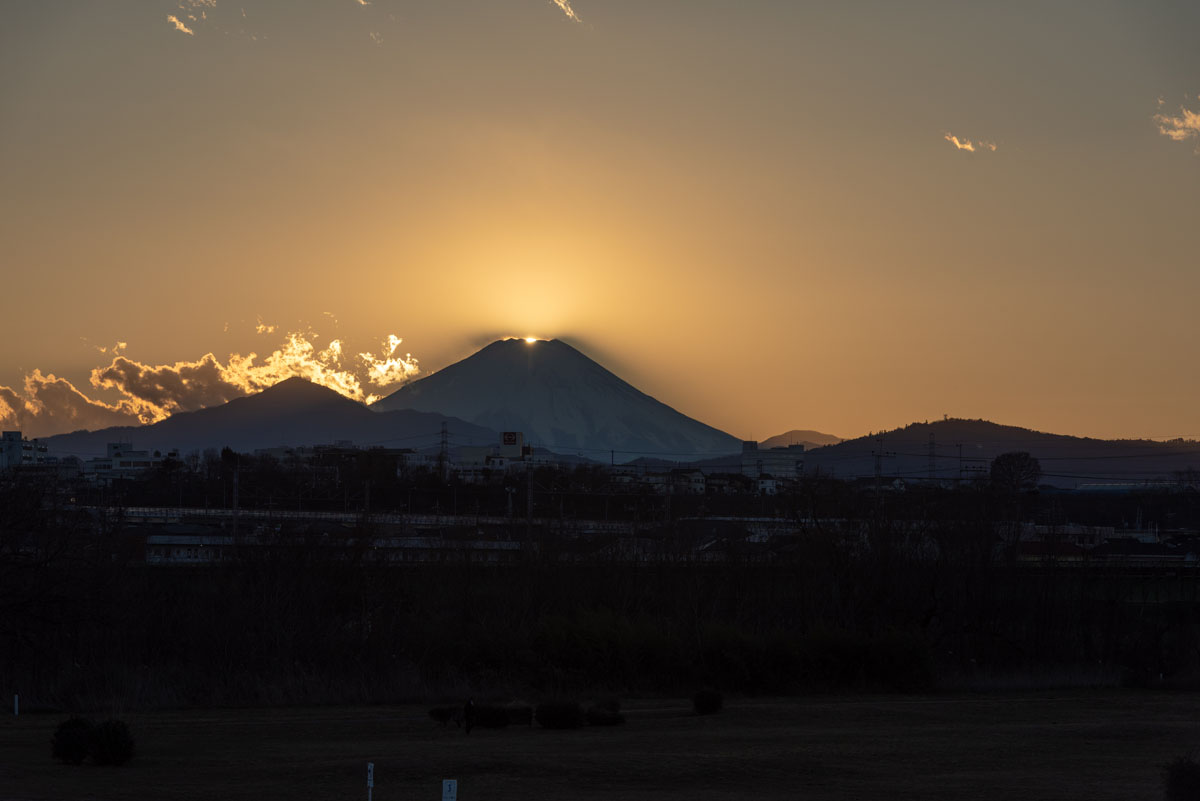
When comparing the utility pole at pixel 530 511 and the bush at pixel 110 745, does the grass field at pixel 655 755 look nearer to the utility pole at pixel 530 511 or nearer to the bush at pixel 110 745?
the bush at pixel 110 745

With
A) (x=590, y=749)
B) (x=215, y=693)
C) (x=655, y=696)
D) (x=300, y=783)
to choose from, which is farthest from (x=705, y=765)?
(x=215, y=693)

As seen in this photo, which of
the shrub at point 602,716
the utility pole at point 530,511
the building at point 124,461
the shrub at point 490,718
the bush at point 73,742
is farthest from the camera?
the building at point 124,461

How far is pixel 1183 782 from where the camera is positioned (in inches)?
639

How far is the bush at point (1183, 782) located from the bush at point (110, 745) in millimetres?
16584

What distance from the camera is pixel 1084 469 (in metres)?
199

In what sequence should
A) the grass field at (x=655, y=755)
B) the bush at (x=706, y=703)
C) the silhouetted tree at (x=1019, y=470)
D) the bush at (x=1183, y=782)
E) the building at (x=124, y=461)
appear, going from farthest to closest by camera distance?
the building at (x=124, y=461), the silhouetted tree at (x=1019, y=470), the bush at (x=706, y=703), the grass field at (x=655, y=755), the bush at (x=1183, y=782)

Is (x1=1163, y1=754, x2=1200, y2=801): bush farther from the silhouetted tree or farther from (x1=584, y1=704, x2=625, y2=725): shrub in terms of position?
the silhouetted tree

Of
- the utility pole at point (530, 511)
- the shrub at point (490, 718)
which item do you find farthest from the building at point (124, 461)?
the shrub at point (490, 718)

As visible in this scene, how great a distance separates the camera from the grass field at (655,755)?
2041 cm

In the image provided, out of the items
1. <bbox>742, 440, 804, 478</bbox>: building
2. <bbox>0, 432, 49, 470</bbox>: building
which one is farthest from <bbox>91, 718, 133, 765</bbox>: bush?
<bbox>0, 432, 49, 470</bbox>: building

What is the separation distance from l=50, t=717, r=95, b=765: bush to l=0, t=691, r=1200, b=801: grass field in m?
0.32

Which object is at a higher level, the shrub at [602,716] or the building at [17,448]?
the building at [17,448]

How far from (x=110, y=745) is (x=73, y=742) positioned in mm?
617

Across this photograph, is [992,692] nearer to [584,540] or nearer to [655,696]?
[655,696]
